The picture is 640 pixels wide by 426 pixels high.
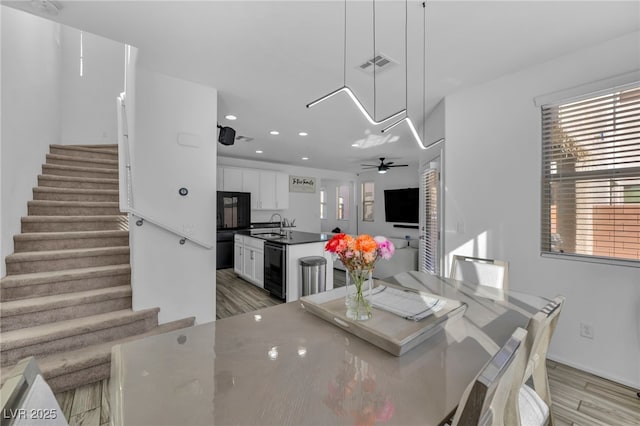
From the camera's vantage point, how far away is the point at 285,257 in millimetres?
3977

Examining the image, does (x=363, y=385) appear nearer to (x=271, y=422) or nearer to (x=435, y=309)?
(x=271, y=422)

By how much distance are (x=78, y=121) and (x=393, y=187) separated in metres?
6.96

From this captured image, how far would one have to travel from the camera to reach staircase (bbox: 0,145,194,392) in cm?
220

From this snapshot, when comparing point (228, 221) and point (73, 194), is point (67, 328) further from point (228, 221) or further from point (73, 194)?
point (228, 221)

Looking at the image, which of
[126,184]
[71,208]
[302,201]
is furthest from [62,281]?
[302,201]

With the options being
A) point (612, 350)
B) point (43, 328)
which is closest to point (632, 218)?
point (612, 350)

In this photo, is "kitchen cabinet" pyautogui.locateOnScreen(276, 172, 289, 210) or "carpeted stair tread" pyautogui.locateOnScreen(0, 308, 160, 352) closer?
"carpeted stair tread" pyautogui.locateOnScreen(0, 308, 160, 352)

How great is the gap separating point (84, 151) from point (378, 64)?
429 centimetres

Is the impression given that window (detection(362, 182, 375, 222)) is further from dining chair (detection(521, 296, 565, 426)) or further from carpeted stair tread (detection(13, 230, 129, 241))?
dining chair (detection(521, 296, 565, 426))

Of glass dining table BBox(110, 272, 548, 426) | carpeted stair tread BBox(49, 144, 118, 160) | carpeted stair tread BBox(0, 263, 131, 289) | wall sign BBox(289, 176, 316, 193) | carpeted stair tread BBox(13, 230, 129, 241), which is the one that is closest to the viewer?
glass dining table BBox(110, 272, 548, 426)

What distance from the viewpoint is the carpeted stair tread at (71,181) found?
3.30 m

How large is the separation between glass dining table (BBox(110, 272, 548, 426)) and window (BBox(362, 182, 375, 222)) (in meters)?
7.30

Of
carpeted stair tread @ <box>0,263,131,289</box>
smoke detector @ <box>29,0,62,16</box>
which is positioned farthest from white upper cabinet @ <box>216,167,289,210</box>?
smoke detector @ <box>29,0,62,16</box>

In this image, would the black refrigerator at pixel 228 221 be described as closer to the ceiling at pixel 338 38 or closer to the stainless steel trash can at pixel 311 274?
the stainless steel trash can at pixel 311 274
